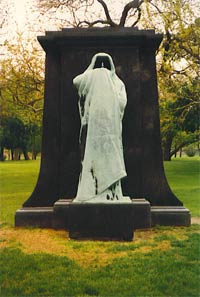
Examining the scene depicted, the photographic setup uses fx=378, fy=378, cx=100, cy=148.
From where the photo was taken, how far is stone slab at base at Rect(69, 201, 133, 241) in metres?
6.08

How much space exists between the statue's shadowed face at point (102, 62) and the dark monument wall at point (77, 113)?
568 millimetres

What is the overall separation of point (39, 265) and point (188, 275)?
192cm

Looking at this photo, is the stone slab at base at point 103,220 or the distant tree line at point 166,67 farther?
the distant tree line at point 166,67

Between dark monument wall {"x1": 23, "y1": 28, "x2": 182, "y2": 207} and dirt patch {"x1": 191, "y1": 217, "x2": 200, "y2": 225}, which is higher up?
dark monument wall {"x1": 23, "y1": 28, "x2": 182, "y2": 207}

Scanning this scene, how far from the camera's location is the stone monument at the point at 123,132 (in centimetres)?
741

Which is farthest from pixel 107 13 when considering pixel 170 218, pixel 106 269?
pixel 106 269

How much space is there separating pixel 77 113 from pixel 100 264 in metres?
3.38

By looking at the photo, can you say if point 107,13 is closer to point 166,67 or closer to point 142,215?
point 166,67

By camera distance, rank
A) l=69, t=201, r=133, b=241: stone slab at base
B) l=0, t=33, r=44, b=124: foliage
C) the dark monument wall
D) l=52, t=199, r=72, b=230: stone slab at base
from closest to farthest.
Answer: l=69, t=201, r=133, b=241: stone slab at base, l=52, t=199, r=72, b=230: stone slab at base, the dark monument wall, l=0, t=33, r=44, b=124: foliage

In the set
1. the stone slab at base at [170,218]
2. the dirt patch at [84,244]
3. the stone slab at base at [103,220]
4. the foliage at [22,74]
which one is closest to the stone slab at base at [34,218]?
the dirt patch at [84,244]

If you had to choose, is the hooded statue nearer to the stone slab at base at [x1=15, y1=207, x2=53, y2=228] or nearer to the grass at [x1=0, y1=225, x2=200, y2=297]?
the grass at [x1=0, y1=225, x2=200, y2=297]

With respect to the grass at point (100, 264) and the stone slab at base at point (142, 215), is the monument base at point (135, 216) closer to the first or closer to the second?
the stone slab at base at point (142, 215)

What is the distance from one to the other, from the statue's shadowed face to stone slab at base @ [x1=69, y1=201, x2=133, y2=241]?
262 centimetres

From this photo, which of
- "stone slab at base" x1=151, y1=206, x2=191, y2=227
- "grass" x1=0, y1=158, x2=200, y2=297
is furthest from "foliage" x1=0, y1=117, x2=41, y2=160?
"grass" x1=0, y1=158, x2=200, y2=297
